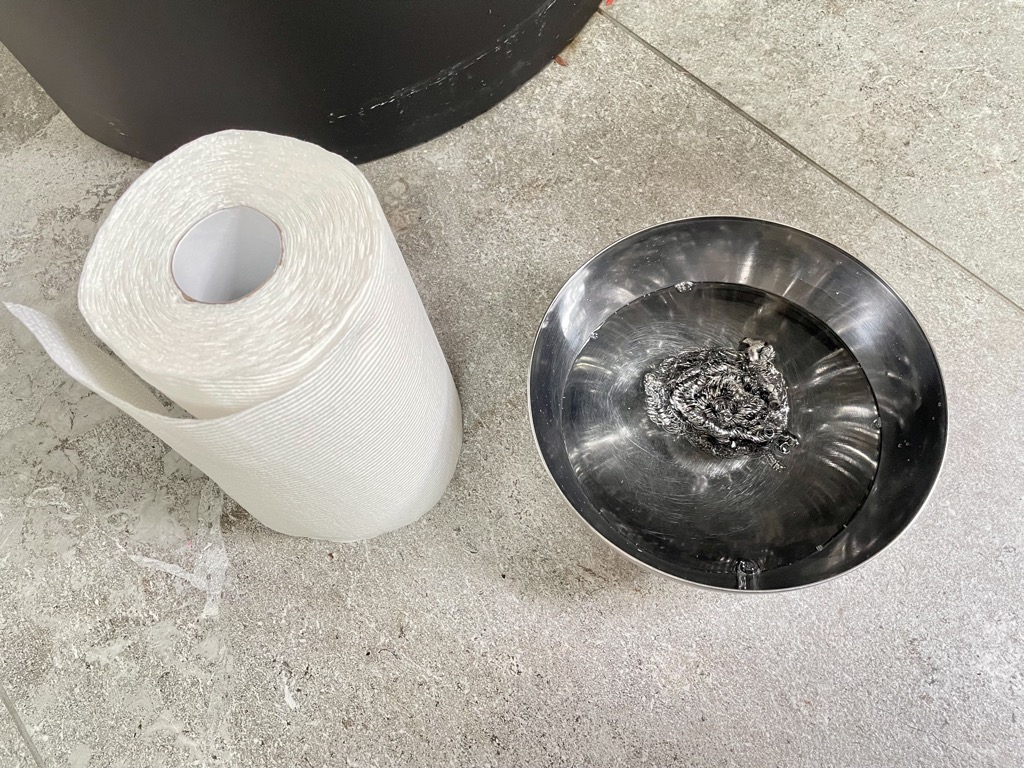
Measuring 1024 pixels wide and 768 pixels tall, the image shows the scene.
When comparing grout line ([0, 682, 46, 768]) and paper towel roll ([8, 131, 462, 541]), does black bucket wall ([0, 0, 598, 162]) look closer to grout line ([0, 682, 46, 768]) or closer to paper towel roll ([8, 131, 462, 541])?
paper towel roll ([8, 131, 462, 541])

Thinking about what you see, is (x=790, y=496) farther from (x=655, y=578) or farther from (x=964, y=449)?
(x=964, y=449)

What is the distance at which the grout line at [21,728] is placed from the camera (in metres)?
1.33

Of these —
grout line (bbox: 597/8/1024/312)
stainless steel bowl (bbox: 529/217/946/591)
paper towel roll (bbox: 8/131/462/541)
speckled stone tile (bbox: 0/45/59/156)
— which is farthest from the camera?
speckled stone tile (bbox: 0/45/59/156)

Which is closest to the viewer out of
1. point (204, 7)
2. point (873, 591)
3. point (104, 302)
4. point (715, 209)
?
point (104, 302)

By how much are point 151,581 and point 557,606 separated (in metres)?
0.75

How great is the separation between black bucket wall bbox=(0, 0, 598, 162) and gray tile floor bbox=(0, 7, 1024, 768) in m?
0.26

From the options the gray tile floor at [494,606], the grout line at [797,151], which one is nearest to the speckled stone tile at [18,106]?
the gray tile floor at [494,606]

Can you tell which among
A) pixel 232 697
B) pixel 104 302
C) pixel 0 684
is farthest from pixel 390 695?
pixel 104 302

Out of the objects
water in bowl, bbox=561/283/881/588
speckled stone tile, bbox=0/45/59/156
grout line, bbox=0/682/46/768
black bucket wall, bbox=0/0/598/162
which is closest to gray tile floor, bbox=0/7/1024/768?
grout line, bbox=0/682/46/768

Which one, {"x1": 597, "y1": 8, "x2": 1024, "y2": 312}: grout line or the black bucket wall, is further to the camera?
{"x1": 597, "y1": 8, "x2": 1024, "y2": 312}: grout line

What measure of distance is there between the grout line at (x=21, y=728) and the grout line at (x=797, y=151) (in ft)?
6.04

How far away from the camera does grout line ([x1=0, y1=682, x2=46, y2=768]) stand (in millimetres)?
1335

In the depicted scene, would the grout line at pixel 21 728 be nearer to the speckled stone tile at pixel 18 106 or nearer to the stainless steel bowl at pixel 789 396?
the stainless steel bowl at pixel 789 396

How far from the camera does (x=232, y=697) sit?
4.43 ft
